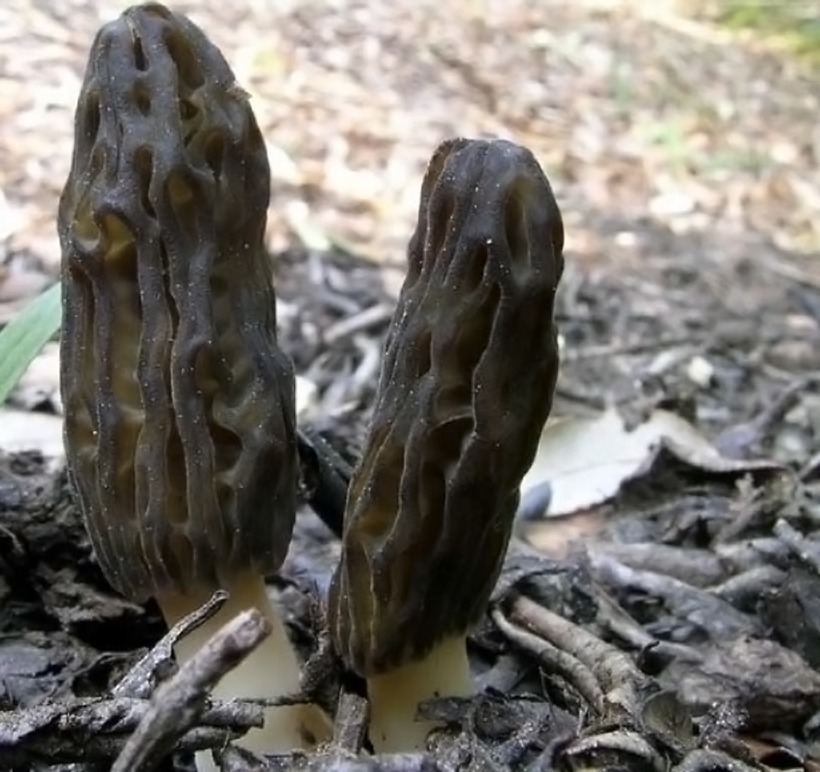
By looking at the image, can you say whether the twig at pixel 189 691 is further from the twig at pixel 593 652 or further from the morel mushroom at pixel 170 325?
the twig at pixel 593 652

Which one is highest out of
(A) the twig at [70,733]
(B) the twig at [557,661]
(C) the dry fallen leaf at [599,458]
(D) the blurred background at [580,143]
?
(A) the twig at [70,733]

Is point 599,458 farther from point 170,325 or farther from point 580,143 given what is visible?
point 580,143

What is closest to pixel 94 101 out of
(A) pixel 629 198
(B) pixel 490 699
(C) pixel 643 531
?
(B) pixel 490 699

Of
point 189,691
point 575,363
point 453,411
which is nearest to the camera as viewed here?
point 189,691

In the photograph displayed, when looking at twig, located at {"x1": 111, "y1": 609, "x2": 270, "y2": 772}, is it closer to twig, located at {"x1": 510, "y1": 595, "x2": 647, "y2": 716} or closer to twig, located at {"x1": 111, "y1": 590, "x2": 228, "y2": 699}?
twig, located at {"x1": 111, "y1": 590, "x2": 228, "y2": 699}

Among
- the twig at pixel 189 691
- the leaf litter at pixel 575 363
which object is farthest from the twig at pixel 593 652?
the twig at pixel 189 691

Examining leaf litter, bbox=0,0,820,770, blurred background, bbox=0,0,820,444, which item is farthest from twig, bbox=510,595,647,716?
blurred background, bbox=0,0,820,444

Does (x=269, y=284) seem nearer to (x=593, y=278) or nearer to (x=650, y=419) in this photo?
(x=650, y=419)

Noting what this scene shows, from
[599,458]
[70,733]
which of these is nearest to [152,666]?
[70,733]
